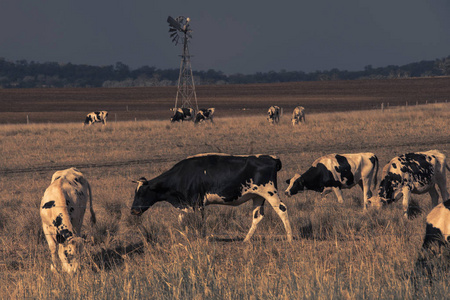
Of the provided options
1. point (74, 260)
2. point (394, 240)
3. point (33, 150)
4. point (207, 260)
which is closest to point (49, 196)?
point (74, 260)

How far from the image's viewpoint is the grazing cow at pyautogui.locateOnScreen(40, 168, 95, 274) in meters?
7.81

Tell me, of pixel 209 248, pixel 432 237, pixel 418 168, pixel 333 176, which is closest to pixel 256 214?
pixel 209 248

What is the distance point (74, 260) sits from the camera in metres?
7.74

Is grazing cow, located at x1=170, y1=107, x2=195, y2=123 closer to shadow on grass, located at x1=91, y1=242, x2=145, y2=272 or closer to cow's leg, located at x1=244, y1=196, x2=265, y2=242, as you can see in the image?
cow's leg, located at x1=244, y1=196, x2=265, y2=242

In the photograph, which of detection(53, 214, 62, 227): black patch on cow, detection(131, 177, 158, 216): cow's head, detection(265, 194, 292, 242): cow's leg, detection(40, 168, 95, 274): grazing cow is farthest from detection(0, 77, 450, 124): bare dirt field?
detection(53, 214, 62, 227): black patch on cow

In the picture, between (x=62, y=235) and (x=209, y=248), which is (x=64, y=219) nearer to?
(x=62, y=235)

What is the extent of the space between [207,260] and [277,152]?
63.0 feet

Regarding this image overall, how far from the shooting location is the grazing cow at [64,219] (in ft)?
25.6

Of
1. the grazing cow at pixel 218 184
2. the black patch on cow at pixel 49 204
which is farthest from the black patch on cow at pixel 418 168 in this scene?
the black patch on cow at pixel 49 204

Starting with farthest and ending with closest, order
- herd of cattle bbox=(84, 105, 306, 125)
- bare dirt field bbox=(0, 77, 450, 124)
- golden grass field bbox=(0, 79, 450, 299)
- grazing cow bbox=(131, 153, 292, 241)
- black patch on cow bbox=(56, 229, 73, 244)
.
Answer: bare dirt field bbox=(0, 77, 450, 124) < herd of cattle bbox=(84, 105, 306, 125) < grazing cow bbox=(131, 153, 292, 241) < black patch on cow bbox=(56, 229, 73, 244) < golden grass field bbox=(0, 79, 450, 299)

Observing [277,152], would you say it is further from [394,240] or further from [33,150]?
[394,240]

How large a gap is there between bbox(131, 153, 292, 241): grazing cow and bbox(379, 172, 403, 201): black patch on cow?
9.91 ft

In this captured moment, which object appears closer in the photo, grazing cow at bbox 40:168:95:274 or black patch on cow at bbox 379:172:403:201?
grazing cow at bbox 40:168:95:274

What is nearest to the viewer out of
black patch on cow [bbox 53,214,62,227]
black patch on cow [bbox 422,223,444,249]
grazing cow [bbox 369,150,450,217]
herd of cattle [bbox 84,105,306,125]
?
black patch on cow [bbox 422,223,444,249]
